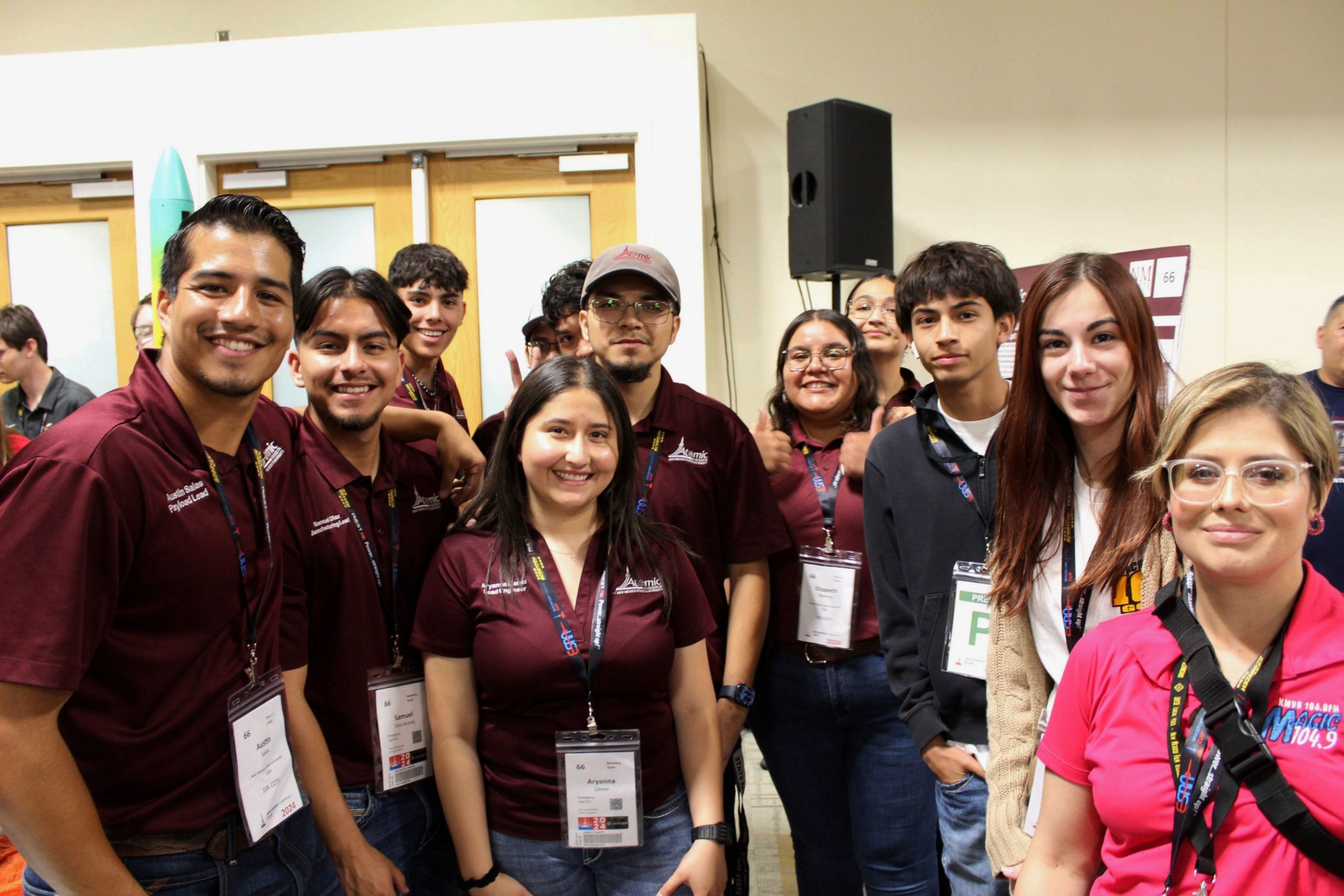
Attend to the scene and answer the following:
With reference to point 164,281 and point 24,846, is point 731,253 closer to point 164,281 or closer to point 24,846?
point 164,281

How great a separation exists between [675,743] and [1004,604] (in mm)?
720

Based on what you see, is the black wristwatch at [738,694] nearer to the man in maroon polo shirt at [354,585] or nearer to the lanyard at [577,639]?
the lanyard at [577,639]

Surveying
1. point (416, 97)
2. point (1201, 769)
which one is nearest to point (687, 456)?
point (1201, 769)

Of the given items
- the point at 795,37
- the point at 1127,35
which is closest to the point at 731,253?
the point at 795,37

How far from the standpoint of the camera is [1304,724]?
101 cm

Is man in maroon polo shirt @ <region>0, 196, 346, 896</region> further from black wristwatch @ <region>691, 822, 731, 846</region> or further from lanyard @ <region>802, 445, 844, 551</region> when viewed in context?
lanyard @ <region>802, 445, 844, 551</region>

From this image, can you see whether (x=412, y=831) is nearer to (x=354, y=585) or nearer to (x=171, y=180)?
(x=354, y=585)

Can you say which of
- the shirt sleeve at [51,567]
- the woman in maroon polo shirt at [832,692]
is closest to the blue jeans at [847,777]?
the woman in maroon polo shirt at [832,692]

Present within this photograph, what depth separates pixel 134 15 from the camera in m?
5.15

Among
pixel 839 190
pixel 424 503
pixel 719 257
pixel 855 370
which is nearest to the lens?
pixel 424 503

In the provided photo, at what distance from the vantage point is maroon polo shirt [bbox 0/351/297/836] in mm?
1127

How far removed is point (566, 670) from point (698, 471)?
67 cm

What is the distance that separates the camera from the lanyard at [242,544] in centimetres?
140

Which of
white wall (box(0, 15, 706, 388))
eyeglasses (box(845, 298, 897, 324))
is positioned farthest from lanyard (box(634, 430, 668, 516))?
white wall (box(0, 15, 706, 388))
